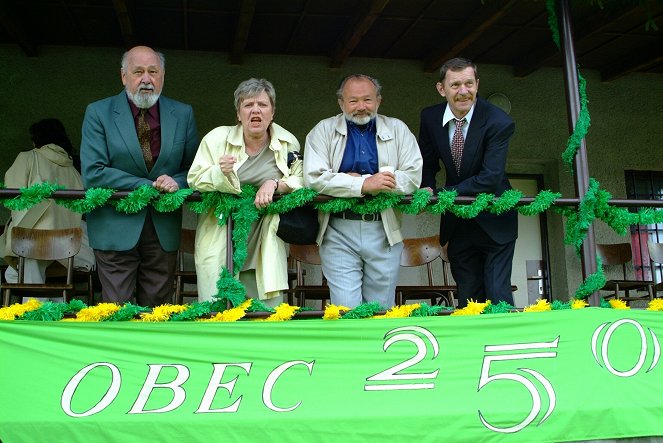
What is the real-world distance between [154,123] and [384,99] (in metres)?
4.01

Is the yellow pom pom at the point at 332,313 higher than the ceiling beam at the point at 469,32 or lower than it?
lower

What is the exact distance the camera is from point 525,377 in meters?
3.90

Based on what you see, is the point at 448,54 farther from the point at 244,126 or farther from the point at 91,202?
the point at 91,202

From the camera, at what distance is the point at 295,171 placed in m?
4.21

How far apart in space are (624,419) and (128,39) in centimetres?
524

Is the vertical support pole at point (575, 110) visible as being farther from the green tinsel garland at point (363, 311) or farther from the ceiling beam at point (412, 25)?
the ceiling beam at point (412, 25)

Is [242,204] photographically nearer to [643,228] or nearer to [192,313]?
[192,313]

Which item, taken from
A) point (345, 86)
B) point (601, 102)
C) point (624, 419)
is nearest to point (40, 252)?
point (345, 86)

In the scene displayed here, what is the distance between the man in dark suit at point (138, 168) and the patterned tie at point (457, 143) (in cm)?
157

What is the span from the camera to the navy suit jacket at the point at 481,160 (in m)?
4.32

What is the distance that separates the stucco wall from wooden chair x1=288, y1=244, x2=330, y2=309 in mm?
1456

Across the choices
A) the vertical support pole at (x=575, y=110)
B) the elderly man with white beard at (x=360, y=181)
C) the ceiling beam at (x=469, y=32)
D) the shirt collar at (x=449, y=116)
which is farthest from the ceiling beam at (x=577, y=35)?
the elderly man with white beard at (x=360, y=181)

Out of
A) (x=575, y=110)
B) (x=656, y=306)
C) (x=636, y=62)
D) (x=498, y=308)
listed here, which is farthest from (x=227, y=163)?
(x=636, y=62)

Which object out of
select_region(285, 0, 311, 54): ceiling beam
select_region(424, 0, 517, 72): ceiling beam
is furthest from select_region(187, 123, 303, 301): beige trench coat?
select_region(424, 0, 517, 72): ceiling beam
